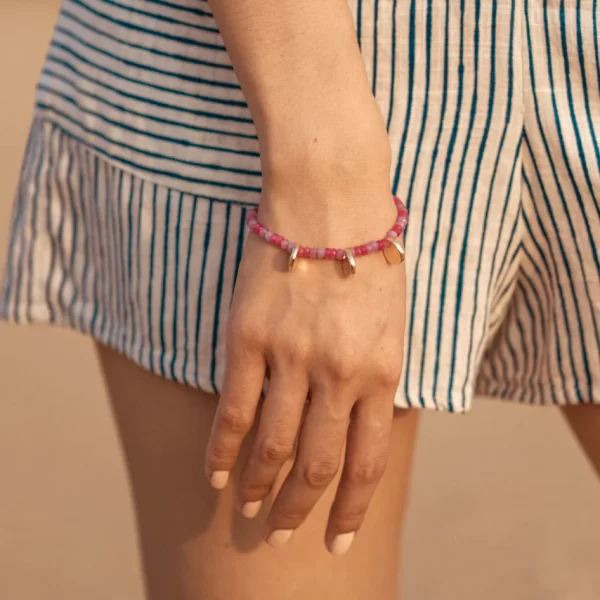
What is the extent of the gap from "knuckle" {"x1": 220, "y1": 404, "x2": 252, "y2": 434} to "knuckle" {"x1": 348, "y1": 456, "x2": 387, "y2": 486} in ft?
0.21

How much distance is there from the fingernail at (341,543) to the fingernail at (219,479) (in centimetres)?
8

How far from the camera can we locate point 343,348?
1.43 feet

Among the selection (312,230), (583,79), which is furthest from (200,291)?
(583,79)

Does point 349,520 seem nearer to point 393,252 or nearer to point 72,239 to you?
point 393,252

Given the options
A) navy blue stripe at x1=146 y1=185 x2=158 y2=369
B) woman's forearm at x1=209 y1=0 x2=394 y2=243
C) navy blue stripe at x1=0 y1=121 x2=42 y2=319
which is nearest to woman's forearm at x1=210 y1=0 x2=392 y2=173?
woman's forearm at x1=209 y1=0 x2=394 y2=243

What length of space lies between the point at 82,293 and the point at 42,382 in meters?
1.12

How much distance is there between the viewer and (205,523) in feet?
1.81

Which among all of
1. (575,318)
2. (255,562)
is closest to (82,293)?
(255,562)

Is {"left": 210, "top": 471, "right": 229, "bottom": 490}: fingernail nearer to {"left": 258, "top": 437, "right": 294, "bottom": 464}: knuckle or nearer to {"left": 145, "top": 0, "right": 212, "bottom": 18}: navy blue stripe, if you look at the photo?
{"left": 258, "top": 437, "right": 294, "bottom": 464}: knuckle

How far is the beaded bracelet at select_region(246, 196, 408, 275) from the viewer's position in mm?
441

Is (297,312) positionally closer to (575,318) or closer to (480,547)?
(575,318)

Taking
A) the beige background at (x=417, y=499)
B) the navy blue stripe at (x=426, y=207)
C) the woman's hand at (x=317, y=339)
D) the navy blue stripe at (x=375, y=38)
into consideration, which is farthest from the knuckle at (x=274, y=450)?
the beige background at (x=417, y=499)

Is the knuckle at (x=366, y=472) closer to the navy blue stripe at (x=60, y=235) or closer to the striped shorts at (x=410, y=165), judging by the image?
the striped shorts at (x=410, y=165)

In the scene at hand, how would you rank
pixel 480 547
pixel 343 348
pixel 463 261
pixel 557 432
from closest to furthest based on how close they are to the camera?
pixel 343 348
pixel 463 261
pixel 480 547
pixel 557 432
